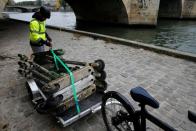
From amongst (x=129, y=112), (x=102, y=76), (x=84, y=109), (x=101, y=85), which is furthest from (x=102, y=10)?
(x=129, y=112)

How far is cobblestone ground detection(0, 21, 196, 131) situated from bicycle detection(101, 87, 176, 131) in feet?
1.43

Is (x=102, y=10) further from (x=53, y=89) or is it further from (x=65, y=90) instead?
(x=53, y=89)

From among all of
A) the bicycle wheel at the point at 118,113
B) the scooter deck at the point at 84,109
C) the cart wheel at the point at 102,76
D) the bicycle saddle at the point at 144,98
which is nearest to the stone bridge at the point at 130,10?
the cart wheel at the point at 102,76

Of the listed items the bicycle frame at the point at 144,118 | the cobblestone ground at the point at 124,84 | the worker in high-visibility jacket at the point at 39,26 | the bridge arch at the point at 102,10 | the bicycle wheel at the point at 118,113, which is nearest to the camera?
the bicycle frame at the point at 144,118

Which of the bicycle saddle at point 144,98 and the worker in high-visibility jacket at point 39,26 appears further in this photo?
the worker in high-visibility jacket at point 39,26

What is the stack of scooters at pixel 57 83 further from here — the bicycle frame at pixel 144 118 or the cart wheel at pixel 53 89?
the bicycle frame at pixel 144 118

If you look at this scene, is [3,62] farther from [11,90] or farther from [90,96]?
[90,96]

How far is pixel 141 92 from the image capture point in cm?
192

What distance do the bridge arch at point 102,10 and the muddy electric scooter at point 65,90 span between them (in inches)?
657

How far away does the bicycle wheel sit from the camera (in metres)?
2.15

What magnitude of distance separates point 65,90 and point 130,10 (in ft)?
59.7

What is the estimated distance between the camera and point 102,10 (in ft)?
75.7

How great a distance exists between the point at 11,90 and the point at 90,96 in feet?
7.47

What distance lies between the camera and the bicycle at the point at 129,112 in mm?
1839
